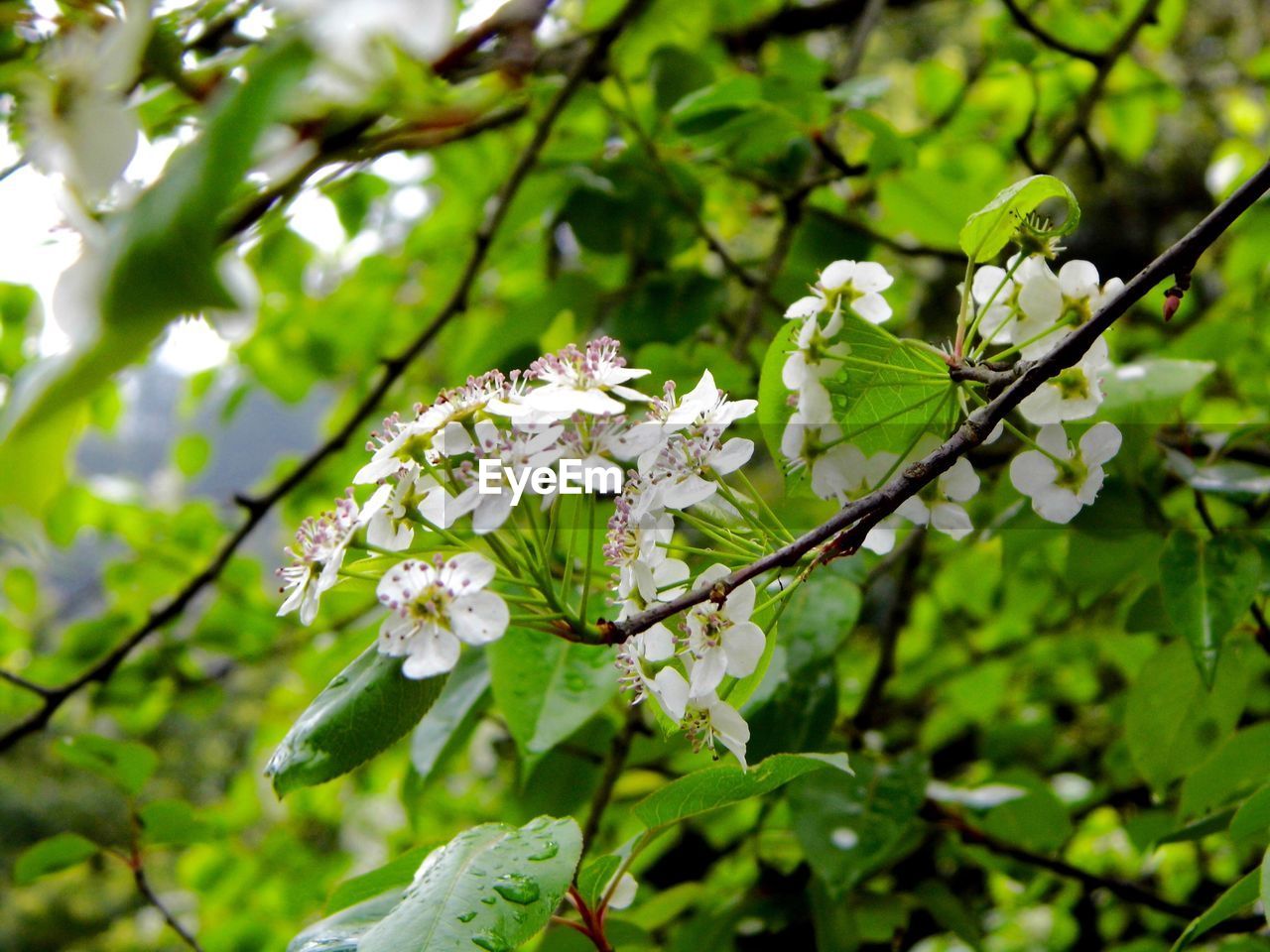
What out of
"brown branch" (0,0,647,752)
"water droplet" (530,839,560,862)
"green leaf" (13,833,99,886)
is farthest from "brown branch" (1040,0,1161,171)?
"green leaf" (13,833,99,886)

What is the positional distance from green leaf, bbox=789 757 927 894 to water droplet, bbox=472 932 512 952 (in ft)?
1.45

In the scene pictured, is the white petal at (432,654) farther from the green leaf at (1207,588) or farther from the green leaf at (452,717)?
the green leaf at (1207,588)

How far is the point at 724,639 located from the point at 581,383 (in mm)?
172

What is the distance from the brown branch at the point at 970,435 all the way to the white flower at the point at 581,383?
11 centimetres

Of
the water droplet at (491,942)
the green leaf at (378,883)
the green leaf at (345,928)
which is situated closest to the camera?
the water droplet at (491,942)

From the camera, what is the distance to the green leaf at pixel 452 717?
900 mm

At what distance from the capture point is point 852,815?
94cm

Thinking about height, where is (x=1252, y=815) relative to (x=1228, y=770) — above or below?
above

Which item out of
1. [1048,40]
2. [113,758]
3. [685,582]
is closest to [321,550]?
[685,582]

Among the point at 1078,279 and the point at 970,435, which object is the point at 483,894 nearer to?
the point at 970,435

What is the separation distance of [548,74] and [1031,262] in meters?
0.95

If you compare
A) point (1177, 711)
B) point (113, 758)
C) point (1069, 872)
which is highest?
point (113, 758)

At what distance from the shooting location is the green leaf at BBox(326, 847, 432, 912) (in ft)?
2.37

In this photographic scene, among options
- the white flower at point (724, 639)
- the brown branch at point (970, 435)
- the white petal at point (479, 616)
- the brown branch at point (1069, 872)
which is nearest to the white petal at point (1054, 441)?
the brown branch at point (970, 435)
